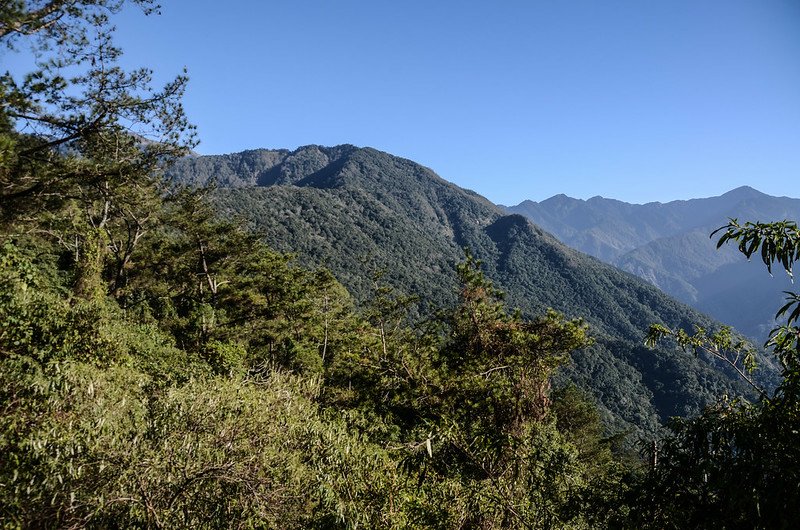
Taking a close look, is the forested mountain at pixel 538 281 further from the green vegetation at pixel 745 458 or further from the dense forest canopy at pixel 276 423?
the green vegetation at pixel 745 458

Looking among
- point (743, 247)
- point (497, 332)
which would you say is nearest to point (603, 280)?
point (497, 332)

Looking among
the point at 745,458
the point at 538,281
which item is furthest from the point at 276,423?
the point at 538,281

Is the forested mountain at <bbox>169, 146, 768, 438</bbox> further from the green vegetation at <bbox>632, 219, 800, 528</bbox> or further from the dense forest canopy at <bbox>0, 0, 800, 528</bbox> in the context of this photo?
the green vegetation at <bbox>632, 219, 800, 528</bbox>

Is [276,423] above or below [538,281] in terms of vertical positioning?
above

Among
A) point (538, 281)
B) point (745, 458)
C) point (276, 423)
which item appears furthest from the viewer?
point (538, 281)

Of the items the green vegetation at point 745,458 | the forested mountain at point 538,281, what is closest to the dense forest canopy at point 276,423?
the green vegetation at point 745,458

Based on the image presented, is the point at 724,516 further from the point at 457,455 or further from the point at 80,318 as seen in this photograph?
the point at 80,318

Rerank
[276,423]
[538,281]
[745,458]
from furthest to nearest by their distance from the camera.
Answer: [538,281], [276,423], [745,458]

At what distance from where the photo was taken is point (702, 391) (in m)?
95.5

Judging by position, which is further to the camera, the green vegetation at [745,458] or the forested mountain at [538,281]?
the forested mountain at [538,281]

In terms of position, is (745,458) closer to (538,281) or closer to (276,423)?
(276,423)

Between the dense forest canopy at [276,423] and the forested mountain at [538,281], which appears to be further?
the forested mountain at [538,281]

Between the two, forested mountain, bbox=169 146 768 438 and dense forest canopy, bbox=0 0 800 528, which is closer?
dense forest canopy, bbox=0 0 800 528

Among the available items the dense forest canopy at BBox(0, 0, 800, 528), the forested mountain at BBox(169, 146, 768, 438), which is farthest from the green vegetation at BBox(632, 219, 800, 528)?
the forested mountain at BBox(169, 146, 768, 438)
